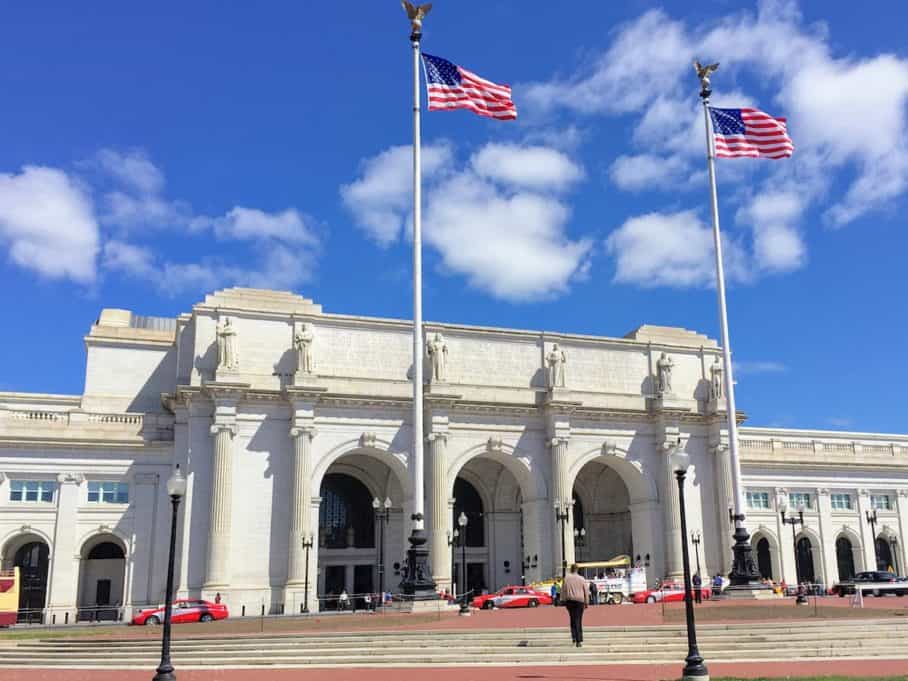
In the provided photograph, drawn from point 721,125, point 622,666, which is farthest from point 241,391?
point 622,666

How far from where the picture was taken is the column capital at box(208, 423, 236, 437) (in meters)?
54.5

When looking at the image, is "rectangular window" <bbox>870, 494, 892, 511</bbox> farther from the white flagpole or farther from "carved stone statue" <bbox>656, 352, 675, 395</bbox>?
the white flagpole

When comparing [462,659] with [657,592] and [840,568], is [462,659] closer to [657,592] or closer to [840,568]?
[657,592]

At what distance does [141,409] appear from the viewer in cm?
6281

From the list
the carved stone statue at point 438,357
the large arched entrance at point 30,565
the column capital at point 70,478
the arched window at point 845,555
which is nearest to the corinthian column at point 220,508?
the column capital at point 70,478

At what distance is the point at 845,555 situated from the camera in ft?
242

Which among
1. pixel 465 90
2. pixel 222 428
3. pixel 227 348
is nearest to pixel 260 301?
pixel 227 348

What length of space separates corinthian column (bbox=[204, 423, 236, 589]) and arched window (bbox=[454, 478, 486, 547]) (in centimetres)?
1927

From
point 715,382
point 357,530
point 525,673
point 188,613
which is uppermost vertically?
point 715,382

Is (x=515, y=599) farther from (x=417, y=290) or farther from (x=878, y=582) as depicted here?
(x=878, y=582)

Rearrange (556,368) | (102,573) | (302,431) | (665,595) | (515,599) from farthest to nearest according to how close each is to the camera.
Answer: (556,368)
(302,431)
(102,573)
(665,595)
(515,599)

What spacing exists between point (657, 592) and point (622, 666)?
3032 centimetres

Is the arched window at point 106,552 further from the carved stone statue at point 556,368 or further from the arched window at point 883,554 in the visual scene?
the arched window at point 883,554

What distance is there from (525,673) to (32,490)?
4100cm
